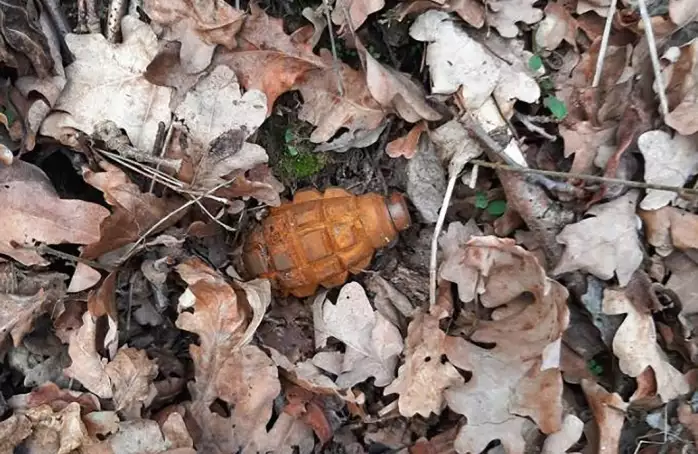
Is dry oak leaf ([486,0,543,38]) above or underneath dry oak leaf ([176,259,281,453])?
above

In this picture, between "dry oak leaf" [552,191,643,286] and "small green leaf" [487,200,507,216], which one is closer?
"dry oak leaf" [552,191,643,286]

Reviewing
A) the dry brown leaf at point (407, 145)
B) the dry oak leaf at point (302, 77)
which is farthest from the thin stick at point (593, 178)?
the dry oak leaf at point (302, 77)

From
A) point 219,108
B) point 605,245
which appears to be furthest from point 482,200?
point 219,108

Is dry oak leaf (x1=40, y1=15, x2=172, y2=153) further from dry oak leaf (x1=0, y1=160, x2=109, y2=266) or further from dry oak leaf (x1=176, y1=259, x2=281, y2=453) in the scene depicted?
dry oak leaf (x1=176, y1=259, x2=281, y2=453)

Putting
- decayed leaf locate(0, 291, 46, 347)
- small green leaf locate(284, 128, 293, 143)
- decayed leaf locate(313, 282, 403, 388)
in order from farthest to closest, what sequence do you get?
small green leaf locate(284, 128, 293, 143) < decayed leaf locate(313, 282, 403, 388) < decayed leaf locate(0, 291, 46, 347)

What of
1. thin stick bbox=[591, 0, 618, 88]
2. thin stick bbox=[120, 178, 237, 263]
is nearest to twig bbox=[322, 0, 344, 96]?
thin stick bbox=[120, 178, 237, 263]

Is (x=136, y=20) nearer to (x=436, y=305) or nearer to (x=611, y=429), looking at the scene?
(x=436, y=305)
